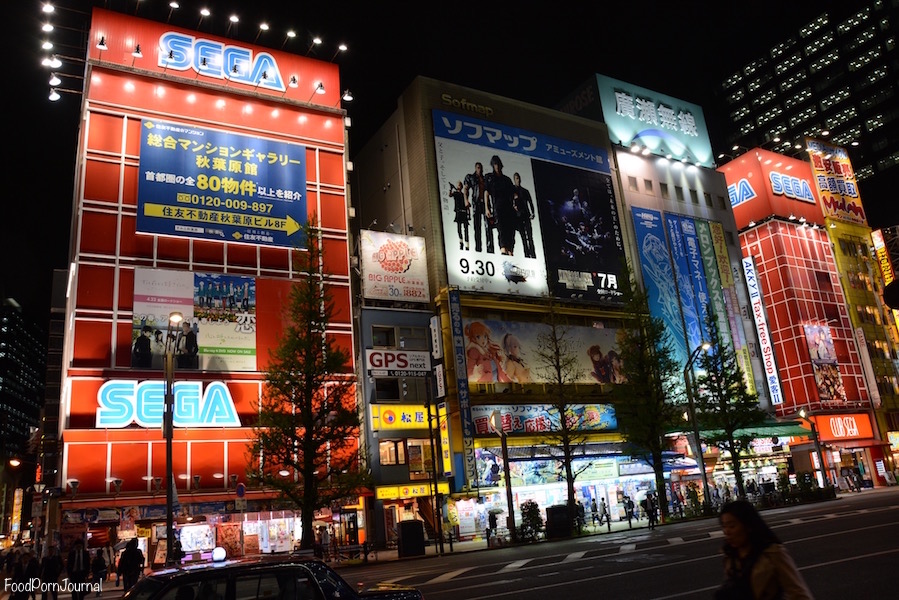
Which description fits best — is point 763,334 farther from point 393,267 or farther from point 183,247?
point 183,247

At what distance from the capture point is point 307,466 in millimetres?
22797

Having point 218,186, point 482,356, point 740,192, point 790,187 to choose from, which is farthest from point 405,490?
point 790,187

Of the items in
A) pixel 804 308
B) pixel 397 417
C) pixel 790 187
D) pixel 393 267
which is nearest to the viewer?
pixel 397 417

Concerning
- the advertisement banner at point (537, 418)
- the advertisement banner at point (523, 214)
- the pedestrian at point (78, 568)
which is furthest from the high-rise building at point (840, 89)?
the pedestrian at point (78, 568)

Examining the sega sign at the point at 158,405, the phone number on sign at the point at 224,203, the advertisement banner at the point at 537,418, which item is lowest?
the advertisement banner at the point at 537,418

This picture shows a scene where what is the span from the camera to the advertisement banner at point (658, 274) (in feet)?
150

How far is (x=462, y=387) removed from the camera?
3453 centimetres

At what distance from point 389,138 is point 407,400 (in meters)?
18.9

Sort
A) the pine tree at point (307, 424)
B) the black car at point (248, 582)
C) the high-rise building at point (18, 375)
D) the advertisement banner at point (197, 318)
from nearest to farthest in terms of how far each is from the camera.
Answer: the black car at point (248, 582) < the pine tree at point (307, 424) < the advertisement banner at point (197, 318) < the high-rise building at point (18, 375)

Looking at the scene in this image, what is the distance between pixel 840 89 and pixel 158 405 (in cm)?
10314

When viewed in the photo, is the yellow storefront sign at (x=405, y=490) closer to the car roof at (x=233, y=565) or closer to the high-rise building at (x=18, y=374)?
the car roof at (x=233, y=565)

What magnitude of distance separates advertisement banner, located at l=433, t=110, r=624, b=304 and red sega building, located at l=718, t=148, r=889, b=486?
55.2 feet

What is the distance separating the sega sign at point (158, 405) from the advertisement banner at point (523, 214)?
14.9 metres

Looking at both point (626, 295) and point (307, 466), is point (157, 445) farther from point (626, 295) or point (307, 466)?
point (626, 295)
